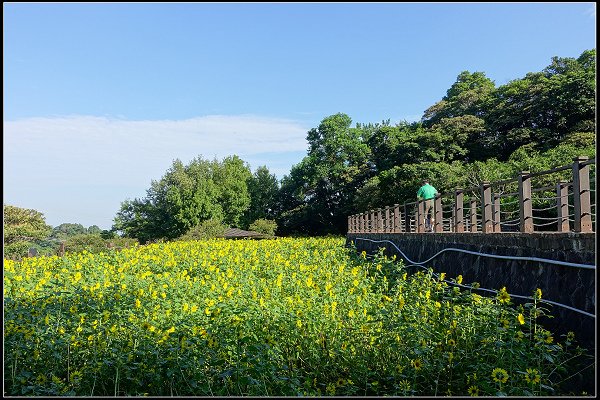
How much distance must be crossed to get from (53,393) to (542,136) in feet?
107

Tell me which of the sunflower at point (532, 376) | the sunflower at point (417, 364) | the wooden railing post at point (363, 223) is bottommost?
the sunflower at point (417, 364)

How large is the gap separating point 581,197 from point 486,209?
111 inches

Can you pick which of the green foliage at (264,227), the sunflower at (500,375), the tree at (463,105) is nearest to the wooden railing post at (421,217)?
the sunflower at (500,375)

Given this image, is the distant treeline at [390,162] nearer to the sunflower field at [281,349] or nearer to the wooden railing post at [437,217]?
the wooden railing post at [437,217]

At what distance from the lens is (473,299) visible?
20.7ft

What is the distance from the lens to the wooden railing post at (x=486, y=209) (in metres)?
8.78

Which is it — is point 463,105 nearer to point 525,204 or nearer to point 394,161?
point 394,161

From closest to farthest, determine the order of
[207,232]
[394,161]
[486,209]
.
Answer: [486,209], [207,232], [394,161]

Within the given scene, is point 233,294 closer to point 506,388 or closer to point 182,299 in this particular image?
point 182,299

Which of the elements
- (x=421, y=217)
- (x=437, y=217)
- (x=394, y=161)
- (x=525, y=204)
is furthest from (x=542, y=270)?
(x=394, y=161)

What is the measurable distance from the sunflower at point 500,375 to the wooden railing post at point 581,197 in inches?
84.1

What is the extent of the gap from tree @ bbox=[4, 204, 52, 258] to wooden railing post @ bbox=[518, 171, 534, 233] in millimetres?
42433

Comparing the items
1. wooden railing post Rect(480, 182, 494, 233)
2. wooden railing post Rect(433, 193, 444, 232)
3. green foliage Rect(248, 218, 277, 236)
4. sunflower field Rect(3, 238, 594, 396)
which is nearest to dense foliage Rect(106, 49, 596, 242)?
green foliage Rect(248, 218, 277, 236)

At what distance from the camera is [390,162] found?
4147cm
